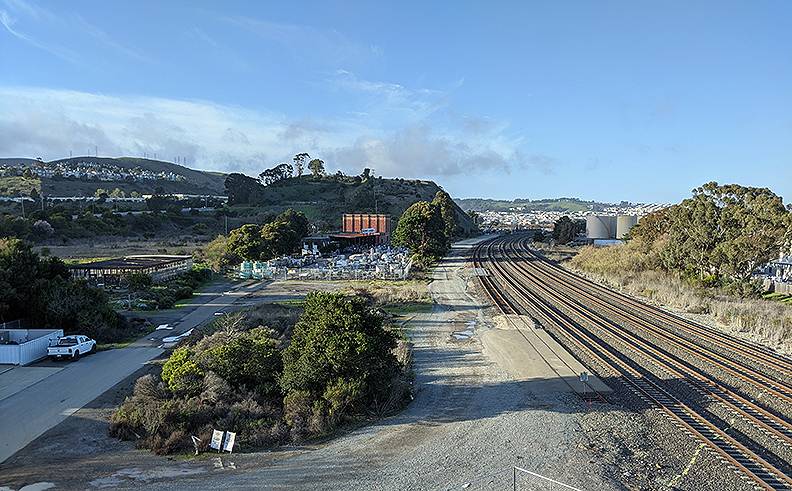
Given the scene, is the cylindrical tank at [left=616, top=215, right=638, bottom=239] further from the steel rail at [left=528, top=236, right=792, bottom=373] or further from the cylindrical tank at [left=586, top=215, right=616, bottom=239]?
the steel rail at [left=528, top=236, right=792, bottom=373]

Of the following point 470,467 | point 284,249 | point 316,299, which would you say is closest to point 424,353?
point 316,299

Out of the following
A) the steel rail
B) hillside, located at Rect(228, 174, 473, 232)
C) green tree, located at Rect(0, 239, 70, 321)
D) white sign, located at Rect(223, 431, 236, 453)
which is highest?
hillside, located at Rect(228, 174, 473, 232)

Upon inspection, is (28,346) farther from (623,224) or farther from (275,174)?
(275,174)

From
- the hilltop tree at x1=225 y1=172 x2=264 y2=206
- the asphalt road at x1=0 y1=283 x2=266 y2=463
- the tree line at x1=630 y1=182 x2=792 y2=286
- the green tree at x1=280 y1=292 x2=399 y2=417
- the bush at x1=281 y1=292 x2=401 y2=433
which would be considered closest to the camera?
the asphalt road at x1=0 y1=283 x2=266 y2=463

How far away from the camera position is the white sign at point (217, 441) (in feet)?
40.8

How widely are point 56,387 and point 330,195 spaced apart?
120 meters

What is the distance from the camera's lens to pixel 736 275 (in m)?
36.5

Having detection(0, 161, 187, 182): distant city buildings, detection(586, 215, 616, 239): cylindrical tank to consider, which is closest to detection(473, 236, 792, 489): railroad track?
detection(586, 215, 616, 239): cylindrical tank

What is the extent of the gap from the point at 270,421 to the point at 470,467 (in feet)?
17.1

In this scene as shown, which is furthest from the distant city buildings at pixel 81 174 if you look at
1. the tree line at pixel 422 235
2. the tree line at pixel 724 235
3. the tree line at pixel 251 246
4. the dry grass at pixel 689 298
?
the tree line at pixel 724 235

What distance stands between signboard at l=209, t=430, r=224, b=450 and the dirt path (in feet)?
1.04

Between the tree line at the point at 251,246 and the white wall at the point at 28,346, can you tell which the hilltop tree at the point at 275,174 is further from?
the white wall at the point at 28,346

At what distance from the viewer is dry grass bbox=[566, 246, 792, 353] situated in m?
25.2

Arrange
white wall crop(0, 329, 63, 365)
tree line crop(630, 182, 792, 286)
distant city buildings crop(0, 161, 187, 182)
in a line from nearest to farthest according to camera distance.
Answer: white wall crop(0, 329, 63, 365), tree line crop(630, 182, 792, 286), distant city buildings crop(0, 161, 187, 182)
